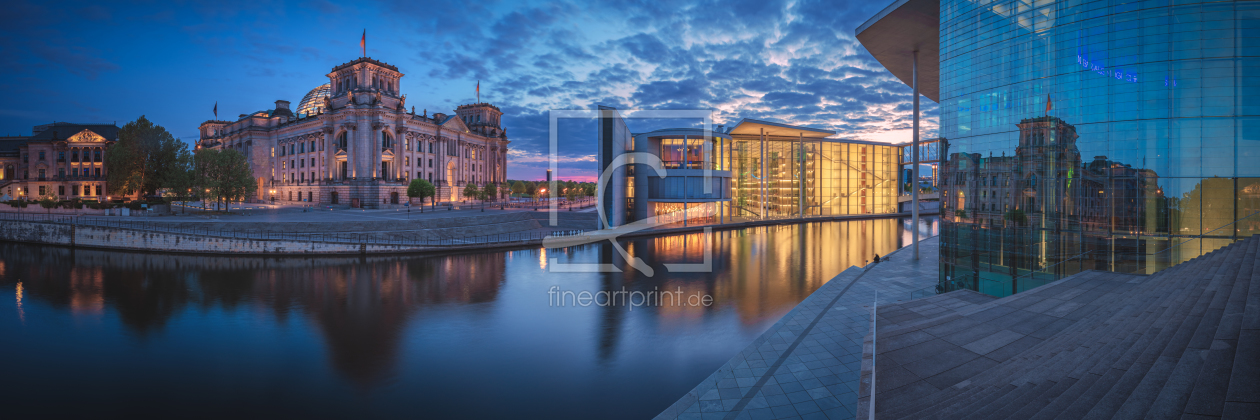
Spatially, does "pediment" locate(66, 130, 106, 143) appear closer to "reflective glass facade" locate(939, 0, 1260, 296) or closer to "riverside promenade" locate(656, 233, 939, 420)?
"riverside promenade" locate(656, 233, 939, 420)

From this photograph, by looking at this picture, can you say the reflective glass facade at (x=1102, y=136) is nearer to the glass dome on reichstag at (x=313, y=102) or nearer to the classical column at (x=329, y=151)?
the classical column at (x=329, y=151)

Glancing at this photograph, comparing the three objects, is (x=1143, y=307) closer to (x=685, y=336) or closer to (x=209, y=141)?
(x=685, y=336)

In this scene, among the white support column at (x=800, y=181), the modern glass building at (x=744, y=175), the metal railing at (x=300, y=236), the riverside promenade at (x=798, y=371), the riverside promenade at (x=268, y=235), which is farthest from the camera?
the white support column at (x=800, y=181)

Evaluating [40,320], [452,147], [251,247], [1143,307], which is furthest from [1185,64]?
[452,147]

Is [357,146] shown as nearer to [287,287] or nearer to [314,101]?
[314,101]

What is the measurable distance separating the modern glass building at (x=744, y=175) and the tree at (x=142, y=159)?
50.5 meters

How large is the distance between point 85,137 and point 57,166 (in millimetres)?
6054

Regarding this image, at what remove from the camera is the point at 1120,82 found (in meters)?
13.5

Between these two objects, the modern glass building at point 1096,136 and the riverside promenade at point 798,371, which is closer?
the riverside promenade at point 798,371

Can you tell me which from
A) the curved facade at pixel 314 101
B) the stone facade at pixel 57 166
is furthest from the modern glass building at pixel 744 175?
the stone facade at pixel 57 166

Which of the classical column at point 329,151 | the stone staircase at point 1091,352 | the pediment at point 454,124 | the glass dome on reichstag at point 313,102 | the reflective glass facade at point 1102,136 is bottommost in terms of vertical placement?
the stone staircase at point 1091,352

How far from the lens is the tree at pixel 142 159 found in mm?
52469

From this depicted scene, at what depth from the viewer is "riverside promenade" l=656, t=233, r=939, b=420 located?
902cm

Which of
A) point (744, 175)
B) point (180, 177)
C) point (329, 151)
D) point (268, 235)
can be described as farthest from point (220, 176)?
point (744, 175)
